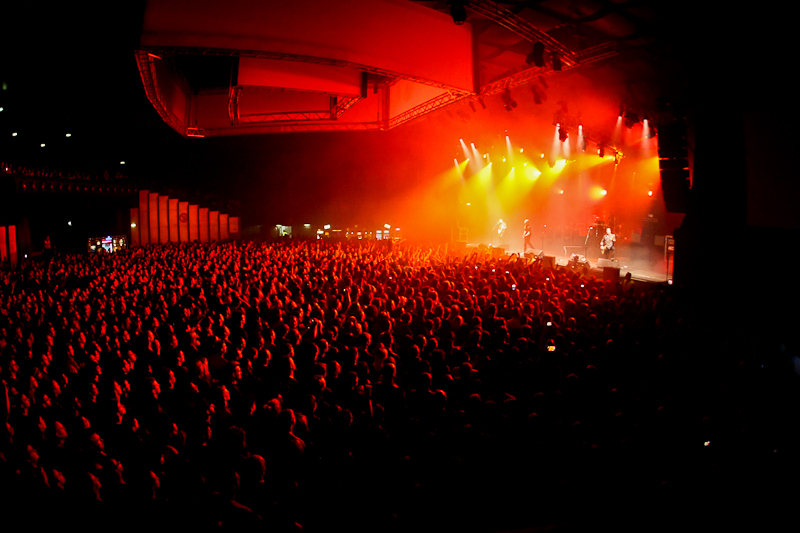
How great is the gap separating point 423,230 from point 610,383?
1736cm

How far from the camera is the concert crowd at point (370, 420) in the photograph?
254 cm

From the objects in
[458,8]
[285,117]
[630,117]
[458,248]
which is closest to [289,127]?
[285,117]

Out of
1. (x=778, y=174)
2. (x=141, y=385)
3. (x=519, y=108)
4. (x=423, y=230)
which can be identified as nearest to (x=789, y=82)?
(x=778, y=174)

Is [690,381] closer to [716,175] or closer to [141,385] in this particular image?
[141,385]

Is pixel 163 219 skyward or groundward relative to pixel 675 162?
groundward

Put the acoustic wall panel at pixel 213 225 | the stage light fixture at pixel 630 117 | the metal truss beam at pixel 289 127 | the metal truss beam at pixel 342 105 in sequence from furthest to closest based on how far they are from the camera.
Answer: the acoustic wall panel at pixel 213 225 → the metal truss beam at pixel 289 127 → the metal truss beam at pixel 342 105 → the stage light fixture at pixel 630 117

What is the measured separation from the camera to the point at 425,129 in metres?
18.5

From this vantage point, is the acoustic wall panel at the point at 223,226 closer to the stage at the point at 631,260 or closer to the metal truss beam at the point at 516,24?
the stage at the point at 631,260

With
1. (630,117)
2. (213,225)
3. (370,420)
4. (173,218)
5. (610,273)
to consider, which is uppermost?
(630,117)

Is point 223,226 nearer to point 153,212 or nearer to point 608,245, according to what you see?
point 153,212

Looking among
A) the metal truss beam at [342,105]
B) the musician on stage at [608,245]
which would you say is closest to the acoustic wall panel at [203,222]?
the metal truss beam at [342,105]

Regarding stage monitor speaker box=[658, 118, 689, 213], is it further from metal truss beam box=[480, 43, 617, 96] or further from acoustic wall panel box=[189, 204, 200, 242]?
acoustic wall panel box=[189, 204, 200, 242]

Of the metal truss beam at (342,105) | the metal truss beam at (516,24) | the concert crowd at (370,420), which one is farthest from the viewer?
the metal truss beam at (342,105)

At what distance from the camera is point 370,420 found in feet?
10.7
